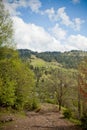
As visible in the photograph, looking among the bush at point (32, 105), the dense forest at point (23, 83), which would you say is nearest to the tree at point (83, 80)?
the dense forest at point (23, 83)

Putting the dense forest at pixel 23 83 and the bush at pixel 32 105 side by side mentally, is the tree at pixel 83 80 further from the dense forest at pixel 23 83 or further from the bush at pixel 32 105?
the bush at pixel 32 105

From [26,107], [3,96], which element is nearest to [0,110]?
[3,96]

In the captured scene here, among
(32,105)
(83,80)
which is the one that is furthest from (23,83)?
(83,80)

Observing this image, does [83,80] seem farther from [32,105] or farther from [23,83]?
[32,105]

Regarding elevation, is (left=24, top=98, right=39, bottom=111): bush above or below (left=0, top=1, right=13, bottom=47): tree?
below

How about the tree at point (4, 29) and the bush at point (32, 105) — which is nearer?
the tree at point (4, 29)

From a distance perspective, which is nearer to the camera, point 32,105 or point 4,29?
point 4,29

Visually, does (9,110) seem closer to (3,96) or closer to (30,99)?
(3,96)

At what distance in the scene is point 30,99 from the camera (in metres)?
52.9

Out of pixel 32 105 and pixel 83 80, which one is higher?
pixel 83 80

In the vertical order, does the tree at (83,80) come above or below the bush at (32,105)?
above

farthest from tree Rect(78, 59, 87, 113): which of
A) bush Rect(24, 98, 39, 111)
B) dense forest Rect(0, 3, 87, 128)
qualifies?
bush Rect(24, 98, 39, 111)

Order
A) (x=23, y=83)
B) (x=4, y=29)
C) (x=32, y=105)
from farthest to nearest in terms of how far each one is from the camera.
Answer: (x=32, y=105)
(x=23, y=83)
(x=4, y=29)

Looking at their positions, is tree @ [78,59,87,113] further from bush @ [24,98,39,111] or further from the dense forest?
bush @ [24,98,39,111]
